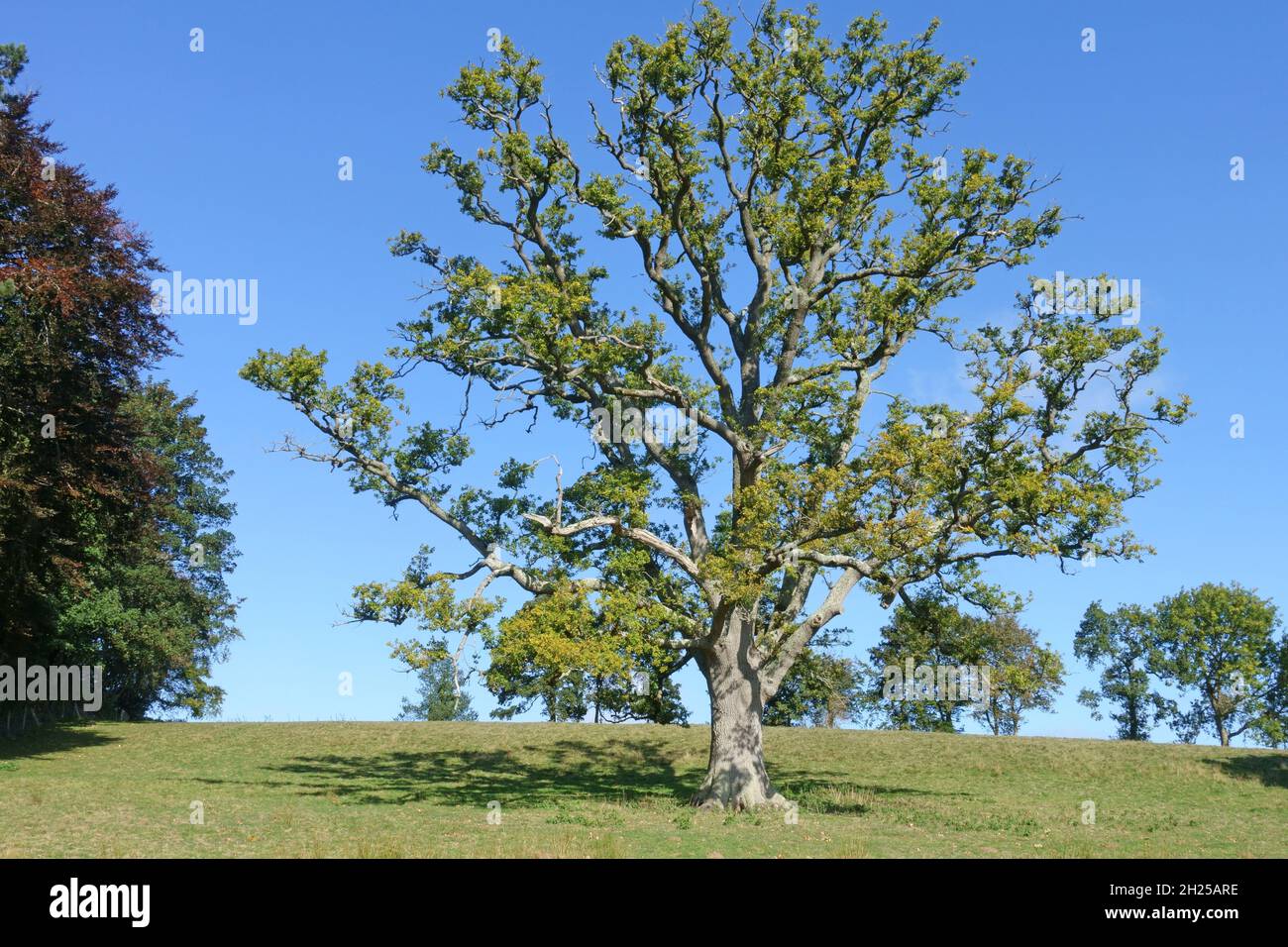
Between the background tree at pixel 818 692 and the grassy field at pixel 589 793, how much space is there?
312cm

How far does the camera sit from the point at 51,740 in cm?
4278

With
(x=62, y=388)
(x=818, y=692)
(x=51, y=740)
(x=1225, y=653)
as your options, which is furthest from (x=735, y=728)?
(x=1225, y=653)

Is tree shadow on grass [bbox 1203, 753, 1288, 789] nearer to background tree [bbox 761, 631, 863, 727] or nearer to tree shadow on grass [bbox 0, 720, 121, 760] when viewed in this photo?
background tree [bbox 761, 631, 863, 727]

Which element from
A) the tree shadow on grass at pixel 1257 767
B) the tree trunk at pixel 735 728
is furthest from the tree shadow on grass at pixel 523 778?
the tree shadow on grass at pixel 1257 767

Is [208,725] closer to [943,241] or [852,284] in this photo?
[852,284]

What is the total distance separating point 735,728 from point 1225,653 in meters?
60.1

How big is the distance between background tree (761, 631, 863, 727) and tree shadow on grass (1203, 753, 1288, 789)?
14869 mm

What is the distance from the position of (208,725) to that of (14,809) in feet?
84.8

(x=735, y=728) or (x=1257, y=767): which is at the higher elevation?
(x=735, y=728)

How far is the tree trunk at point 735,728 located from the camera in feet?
89.5

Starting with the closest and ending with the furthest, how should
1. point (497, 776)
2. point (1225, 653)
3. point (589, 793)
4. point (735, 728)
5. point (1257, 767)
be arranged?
point (735, 728) → point (589, 793) → point (497, 776) → point (1257, 767) → point (1225, 653)

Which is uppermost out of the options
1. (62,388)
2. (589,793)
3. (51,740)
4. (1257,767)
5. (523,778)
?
(62,388)

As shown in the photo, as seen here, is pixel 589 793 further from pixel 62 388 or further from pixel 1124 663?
pixel 1124 663
